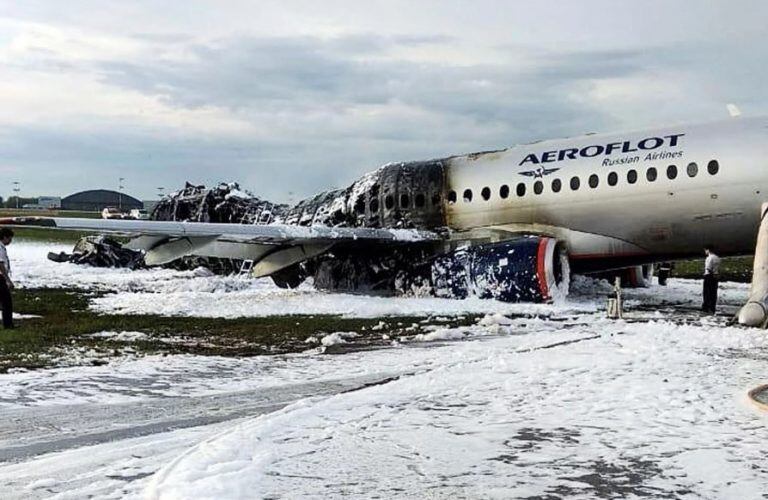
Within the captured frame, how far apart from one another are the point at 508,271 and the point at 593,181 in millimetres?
2695

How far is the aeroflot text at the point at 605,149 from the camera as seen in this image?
1642 cm

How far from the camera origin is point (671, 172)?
16.1 metres

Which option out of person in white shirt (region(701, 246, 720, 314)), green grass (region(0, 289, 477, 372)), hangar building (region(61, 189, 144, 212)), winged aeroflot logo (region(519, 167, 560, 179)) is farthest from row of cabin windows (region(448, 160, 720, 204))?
hangar building (region(61, 189, 144, 212))

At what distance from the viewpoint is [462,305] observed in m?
15.8

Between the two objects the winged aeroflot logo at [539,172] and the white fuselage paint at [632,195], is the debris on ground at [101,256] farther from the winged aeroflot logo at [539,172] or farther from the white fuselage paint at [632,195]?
the winged aeroflot logo at [539,172]

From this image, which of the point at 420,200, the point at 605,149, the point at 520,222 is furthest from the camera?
the point at 420,200

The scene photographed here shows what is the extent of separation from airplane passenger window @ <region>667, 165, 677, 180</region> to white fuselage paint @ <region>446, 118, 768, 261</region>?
0.27 ft

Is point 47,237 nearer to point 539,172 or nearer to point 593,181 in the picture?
point 539,172

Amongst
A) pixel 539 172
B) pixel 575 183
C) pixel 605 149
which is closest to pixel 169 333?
pixel 539 172

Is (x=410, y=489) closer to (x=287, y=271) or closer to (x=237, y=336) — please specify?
(x=237, y=336)

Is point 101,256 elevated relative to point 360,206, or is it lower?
lower

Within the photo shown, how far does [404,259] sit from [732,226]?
6.65m

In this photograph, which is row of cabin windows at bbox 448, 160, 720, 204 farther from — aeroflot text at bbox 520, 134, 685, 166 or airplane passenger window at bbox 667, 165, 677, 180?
aeroflot text at bbox 520, 134, 685, 166

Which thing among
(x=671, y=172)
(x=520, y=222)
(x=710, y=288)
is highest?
(x=671, y=172)
